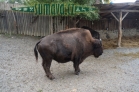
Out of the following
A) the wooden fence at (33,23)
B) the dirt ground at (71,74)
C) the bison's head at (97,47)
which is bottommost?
the dirt ground at (71,74)

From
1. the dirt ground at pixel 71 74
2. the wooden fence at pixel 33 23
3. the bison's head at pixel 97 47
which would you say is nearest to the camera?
the dirt ground at pixel 71 74

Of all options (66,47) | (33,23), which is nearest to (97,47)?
(66,47)

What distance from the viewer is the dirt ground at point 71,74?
209 inches

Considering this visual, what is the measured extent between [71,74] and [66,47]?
3.52ft

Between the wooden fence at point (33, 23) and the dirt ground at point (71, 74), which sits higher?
the wooden fence at point (33, 23)

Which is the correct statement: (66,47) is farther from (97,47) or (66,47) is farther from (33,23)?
(33,23)

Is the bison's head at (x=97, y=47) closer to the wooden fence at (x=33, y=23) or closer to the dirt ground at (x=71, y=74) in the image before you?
the dirt ground at (x=71, y=74)

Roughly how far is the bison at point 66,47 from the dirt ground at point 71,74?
506 mm

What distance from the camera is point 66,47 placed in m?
6.08

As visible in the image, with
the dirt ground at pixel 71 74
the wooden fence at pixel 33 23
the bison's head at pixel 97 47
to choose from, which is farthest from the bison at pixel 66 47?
the wooden fence at pixel 33 23

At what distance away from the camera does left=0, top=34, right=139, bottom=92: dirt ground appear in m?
5.31

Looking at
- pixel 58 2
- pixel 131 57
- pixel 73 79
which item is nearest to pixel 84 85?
pixel 73 79

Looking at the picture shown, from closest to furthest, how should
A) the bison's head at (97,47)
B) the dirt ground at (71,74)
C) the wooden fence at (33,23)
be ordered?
1. the dirt ground at (71,74)
2. the bison's head at (97,47)
3. the wooden fence at (33,23)

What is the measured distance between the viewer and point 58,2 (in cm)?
942
